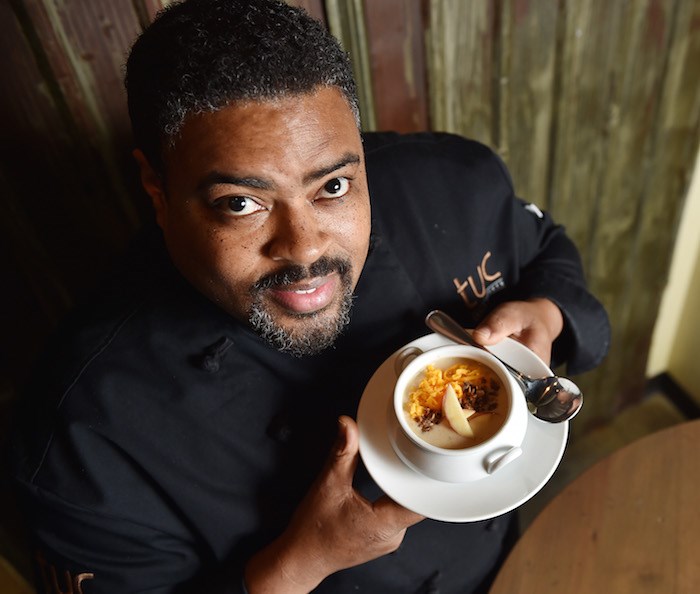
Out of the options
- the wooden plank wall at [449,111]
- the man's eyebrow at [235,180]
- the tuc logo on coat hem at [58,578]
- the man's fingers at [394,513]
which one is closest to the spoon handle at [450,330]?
the man's fingers at [394,513]

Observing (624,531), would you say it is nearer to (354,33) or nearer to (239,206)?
(239,206)

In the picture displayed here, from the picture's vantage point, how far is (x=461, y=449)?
3.02 feet

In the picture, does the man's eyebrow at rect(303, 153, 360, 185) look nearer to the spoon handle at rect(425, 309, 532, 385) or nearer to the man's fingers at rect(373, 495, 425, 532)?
the spoon handle at rect(425, 309, 532, 385)

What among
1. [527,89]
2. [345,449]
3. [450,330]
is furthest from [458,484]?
[527,89]

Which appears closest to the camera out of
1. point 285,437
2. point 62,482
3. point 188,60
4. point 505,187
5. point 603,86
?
point 188,60

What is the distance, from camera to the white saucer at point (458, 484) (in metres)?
0.94

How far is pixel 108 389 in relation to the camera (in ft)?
3.51

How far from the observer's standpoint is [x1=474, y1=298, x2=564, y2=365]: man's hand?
1.15m

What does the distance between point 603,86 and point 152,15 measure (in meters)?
1.32

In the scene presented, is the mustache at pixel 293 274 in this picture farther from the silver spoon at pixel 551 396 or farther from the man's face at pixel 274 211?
the silver spoon at pixel 551 396

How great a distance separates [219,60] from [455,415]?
0.65 metres

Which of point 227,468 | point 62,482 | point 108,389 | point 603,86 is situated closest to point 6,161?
point 108,389

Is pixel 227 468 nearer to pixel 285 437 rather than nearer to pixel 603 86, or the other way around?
pixel 285 437

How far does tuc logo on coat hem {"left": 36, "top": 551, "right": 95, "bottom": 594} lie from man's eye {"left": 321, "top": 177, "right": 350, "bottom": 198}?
79 centimetres
